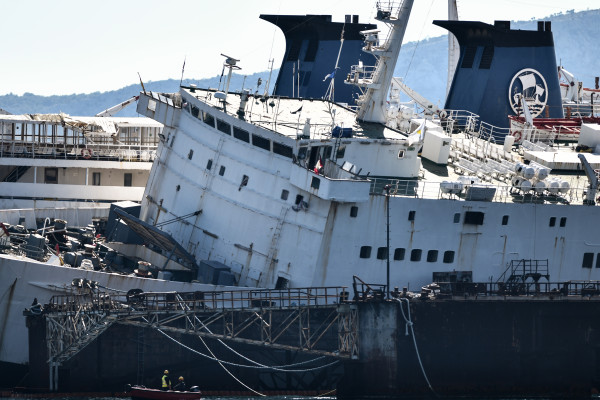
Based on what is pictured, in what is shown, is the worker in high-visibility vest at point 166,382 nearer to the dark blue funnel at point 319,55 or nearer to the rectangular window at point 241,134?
the rectangular window at point 241,134

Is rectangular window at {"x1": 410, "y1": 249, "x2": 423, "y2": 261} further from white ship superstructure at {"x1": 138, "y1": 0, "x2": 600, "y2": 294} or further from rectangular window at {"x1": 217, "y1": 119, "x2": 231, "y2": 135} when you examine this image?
rectangular window at {"x1": 217, "y1": 119, "x2": 231, "y2": 135}

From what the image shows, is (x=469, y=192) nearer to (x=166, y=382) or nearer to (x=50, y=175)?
(x=166, y=382)

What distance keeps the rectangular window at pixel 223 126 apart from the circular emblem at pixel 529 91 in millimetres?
15924

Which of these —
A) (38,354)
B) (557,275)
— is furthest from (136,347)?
(557,275)

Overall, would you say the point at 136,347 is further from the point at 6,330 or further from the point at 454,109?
the point at 454,109

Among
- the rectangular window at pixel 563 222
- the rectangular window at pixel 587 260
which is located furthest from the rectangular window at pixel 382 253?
the rectangular window at pixel 587 260

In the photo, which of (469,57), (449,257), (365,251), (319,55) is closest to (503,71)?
(469,57)

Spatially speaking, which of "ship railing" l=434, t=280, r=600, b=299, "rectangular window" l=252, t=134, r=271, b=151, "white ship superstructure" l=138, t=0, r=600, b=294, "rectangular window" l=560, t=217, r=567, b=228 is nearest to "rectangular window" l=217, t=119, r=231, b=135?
"white ship superstructure" l=138, t=0, r=600, b=294

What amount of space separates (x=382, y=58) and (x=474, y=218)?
7425 millimetres

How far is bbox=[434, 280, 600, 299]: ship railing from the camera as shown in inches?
1512

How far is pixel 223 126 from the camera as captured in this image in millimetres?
41562

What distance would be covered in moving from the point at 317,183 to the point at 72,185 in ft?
52.9

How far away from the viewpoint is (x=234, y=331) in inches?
1487

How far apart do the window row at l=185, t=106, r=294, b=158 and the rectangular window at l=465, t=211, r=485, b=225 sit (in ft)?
21.1
